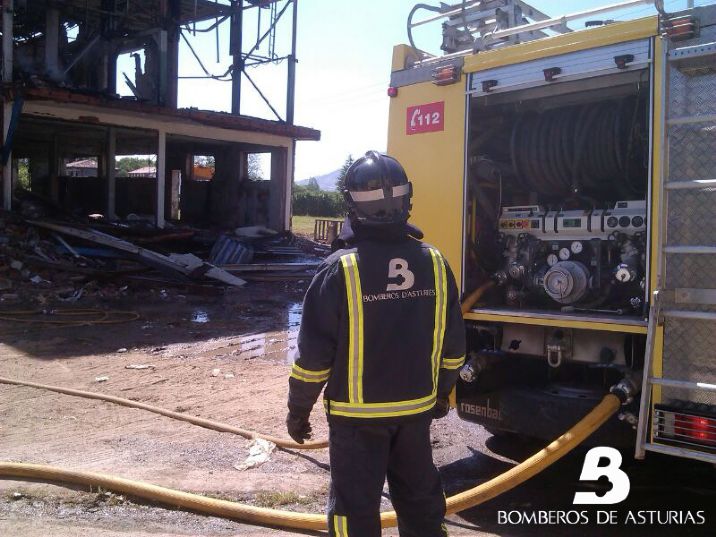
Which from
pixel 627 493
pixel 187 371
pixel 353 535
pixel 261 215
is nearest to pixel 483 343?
pixel 627 493

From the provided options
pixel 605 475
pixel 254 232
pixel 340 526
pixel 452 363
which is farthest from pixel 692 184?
pixel 254 232

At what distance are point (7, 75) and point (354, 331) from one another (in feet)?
46.6

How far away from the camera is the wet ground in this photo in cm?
387

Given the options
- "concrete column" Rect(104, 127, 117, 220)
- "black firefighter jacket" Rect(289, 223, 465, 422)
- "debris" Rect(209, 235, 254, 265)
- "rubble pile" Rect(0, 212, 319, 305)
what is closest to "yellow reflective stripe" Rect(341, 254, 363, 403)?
"black firefighter jacket" Rect(289, 223, 465, 422)

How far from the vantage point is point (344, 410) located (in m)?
2.79

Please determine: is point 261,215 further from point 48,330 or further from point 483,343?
point 483,343

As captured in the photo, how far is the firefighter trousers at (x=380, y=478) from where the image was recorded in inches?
107

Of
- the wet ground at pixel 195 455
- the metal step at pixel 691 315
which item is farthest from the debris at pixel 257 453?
the metal step at pixel 691 315

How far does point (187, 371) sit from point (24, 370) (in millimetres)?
1624

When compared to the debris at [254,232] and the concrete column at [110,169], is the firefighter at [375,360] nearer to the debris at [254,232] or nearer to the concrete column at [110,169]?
the concrete column at [110,169]

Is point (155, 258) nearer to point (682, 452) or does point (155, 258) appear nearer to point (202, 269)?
point (202, 269)

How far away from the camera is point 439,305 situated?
297 cm

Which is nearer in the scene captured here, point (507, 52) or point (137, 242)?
point (507, 52)

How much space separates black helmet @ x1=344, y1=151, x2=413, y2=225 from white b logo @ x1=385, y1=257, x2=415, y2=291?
186 mm
